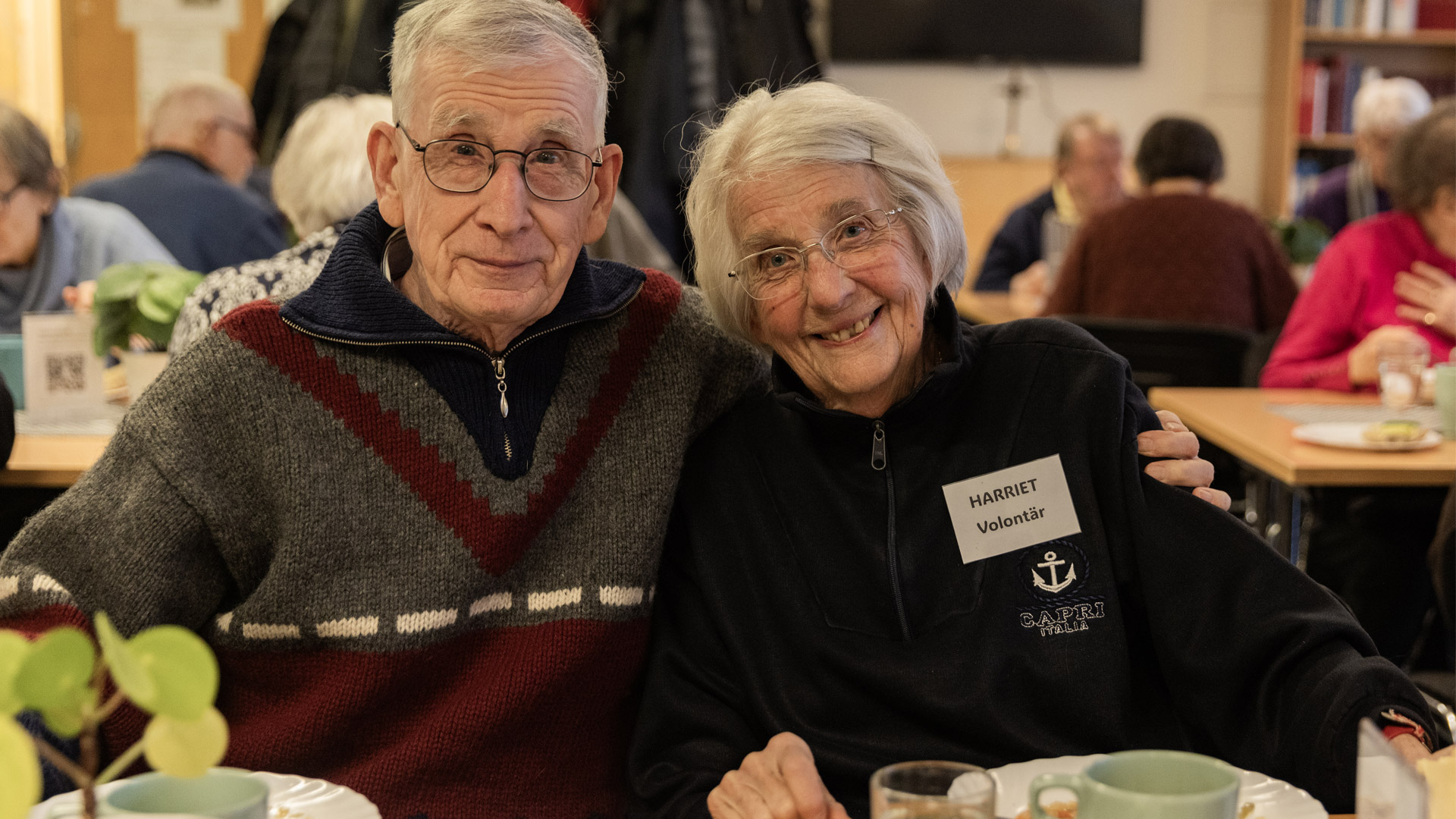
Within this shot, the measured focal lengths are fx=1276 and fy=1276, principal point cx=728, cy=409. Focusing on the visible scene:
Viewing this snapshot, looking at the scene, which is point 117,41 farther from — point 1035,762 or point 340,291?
point 1035,762

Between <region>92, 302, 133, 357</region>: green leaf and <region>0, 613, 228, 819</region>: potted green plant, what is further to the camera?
<region>92, 302, 133, 357</region>: green leaf

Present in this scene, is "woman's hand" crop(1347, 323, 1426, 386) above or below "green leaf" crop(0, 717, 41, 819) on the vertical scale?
below

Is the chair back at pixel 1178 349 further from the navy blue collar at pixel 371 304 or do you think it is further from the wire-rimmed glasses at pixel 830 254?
the navy blue collar at pixel 371 304

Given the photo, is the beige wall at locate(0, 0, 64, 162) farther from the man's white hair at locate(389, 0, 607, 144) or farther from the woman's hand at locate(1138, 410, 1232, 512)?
the woman's hand at locate(1138, 410, 1232, 512)

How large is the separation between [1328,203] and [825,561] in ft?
18.4

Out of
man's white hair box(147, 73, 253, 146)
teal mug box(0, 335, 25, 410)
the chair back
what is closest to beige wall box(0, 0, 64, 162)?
man's white hair box(147, 73, 253, 146)

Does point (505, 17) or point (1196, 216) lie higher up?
point (505, 17)

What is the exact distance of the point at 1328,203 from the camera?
245 inches

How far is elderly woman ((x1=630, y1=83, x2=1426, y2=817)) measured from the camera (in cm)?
142

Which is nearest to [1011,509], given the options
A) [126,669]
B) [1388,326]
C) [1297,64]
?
[126,669]

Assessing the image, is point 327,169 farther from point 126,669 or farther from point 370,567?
point 126,669

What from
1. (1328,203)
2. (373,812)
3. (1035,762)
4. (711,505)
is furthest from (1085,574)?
(1328,203)

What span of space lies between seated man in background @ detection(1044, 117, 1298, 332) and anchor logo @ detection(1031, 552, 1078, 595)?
2.86 metres

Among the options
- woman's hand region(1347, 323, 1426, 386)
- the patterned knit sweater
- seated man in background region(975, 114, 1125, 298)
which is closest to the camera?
the patterned knit sweater
